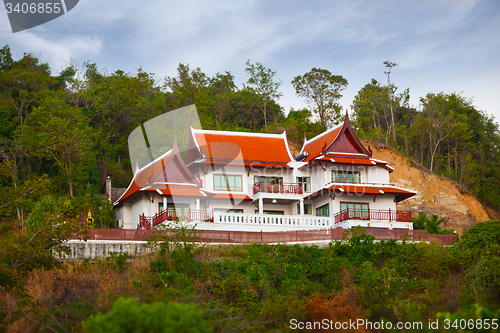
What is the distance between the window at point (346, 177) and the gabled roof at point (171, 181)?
8606 mm

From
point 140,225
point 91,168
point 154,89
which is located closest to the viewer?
point 140,225

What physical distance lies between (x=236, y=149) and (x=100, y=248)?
43.3ft

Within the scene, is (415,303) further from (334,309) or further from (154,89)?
(154,89)

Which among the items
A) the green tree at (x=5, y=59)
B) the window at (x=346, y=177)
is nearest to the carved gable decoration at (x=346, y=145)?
the window at (x=346, y=177)

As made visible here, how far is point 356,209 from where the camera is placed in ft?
115

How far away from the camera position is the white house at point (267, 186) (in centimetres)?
3291

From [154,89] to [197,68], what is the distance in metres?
10.2

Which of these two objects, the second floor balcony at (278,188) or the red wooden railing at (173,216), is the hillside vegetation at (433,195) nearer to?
the second floor balcony at (278,188)

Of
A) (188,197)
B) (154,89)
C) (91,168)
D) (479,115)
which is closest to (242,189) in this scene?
(188,197)

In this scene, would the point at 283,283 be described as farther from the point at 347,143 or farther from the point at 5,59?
the point at 5,59

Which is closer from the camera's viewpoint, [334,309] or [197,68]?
[334,309]

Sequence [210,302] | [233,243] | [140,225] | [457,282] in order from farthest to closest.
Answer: [140,225]
[233,243]
[457,282]
[210,302]

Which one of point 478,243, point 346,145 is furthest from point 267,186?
point 478,243

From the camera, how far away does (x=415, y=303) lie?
908 inches
